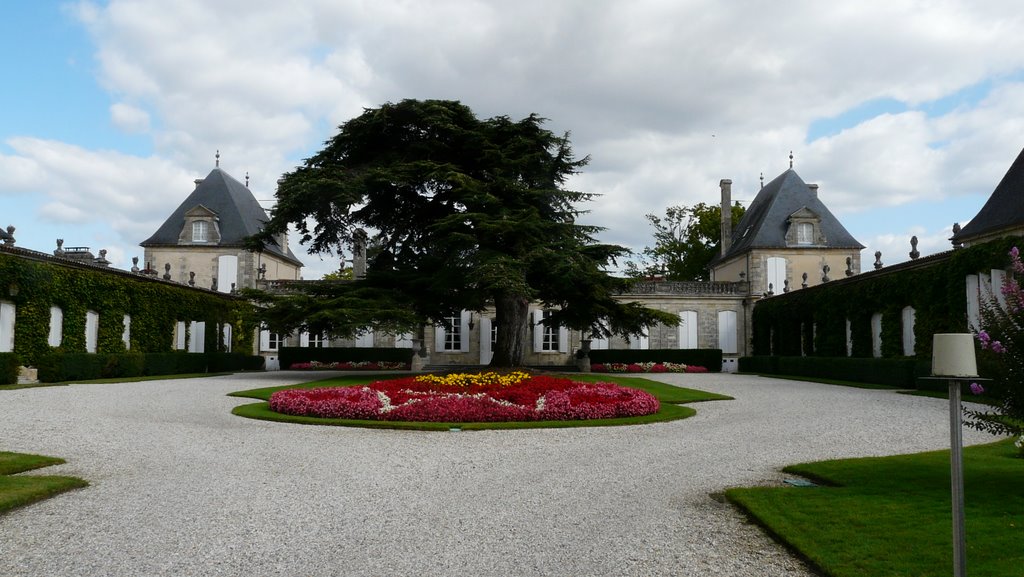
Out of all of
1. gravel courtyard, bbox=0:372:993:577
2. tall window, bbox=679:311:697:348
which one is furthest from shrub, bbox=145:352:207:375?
tall window, bbox=679:311:697:348

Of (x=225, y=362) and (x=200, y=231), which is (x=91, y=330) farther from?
(x=200, y=231)

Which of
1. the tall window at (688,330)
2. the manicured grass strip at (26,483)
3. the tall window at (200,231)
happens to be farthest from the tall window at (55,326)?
the tall window at (688,330)

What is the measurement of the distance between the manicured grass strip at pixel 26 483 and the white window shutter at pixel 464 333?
81.1 feet

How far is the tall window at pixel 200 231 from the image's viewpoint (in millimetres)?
36875

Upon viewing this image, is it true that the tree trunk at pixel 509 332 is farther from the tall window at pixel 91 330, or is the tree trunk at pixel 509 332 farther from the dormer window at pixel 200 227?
the dormer window at pixel 200 227

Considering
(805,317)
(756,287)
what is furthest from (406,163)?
(756,287)

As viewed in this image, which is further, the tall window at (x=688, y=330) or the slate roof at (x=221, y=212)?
the slate roof at (x=221, y=212)

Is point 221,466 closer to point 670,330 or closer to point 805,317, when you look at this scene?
point 805,317

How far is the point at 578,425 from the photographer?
10.5m

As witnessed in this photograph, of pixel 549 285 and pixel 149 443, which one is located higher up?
pixel 549 285

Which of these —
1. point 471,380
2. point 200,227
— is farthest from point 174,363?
point 471,380

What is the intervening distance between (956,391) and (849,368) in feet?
64.3

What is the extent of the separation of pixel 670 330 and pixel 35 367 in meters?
23.8

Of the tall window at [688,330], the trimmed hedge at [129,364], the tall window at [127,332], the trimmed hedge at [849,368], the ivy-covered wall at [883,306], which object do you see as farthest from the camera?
the tall window at [688,330]
